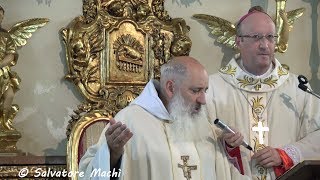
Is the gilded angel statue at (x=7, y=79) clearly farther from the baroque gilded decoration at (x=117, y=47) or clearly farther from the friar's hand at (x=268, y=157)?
the friar's hand at (x=268, y=157)

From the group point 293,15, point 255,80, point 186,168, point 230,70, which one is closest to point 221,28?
point 293,15

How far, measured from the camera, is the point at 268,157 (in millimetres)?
4230

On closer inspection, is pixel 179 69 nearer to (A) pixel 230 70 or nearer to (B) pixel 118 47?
(A) pixel 230 70

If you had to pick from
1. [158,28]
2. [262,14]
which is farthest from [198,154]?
[158,28]

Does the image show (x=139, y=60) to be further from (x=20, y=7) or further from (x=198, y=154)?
(x=198, y=154)

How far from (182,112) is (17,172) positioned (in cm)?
214

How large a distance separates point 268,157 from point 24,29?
9.41 feet

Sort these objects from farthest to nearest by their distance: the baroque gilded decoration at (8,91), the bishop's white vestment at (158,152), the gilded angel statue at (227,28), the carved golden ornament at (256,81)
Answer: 1. the gilded angel statue at (227,28)
2. the baroque gilded decoration at (8,91)
3. the carved golden ornament at (256,81)
4. the bishop's white vestment at (158,152)

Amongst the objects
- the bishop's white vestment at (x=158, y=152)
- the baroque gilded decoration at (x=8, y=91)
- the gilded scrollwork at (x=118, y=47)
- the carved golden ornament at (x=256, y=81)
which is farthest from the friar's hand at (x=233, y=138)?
the baroque gilded decoration at (x=8, y=91)

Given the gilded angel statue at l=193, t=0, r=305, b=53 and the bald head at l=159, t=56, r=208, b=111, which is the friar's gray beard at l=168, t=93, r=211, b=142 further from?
the gilded angel statue at l=193, t=0, r=305, b=53

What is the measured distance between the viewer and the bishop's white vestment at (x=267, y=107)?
462cm

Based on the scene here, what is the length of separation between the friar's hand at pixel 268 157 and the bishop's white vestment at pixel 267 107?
0.25 meters

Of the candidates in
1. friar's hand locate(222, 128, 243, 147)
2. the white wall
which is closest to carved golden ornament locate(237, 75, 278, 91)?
friar's hand locate(222, 128, 243, 147)

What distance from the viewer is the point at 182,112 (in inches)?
157
